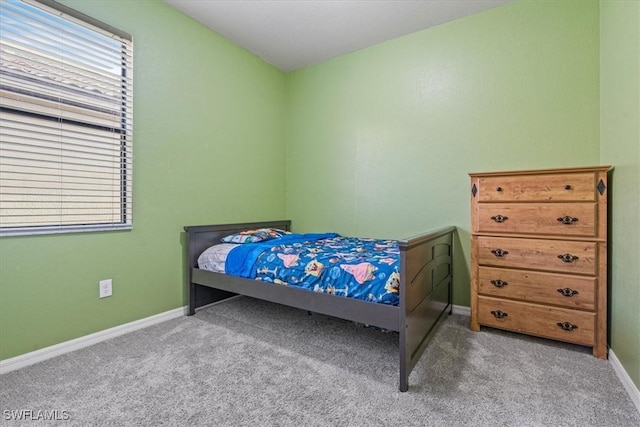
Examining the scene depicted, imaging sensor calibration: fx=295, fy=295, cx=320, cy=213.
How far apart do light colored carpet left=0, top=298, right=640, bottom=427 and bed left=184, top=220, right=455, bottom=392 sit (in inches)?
7.4

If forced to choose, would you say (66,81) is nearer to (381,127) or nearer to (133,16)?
(133,16)

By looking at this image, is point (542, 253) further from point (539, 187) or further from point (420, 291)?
point (420, 291)

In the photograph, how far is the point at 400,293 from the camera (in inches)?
56.1

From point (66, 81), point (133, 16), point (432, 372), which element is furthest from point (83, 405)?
point (133, 16)

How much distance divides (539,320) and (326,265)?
141 centimetres

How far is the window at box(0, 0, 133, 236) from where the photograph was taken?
5.31 feet

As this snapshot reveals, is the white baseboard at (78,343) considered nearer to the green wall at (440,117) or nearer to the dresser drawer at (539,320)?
the green wall at (440,117)

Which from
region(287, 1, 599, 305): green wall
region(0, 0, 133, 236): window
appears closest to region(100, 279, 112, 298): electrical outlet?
region(0, 0, 133, 236): window

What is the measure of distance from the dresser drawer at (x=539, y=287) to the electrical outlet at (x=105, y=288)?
255cm

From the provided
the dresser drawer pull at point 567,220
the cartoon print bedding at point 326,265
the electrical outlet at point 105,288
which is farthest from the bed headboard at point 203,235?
the dresser drawer pull at point 567,220

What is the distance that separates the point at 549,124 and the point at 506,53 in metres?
0.65

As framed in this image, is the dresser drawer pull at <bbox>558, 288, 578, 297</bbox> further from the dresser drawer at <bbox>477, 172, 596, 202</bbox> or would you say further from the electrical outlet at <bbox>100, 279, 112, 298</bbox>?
the electrical outlet at <bbox>100, 279, 112, 298</bbox>

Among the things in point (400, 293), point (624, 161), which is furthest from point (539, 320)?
point (400, 293)

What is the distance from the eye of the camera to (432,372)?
156 cm
